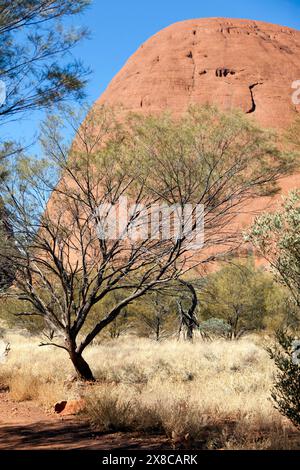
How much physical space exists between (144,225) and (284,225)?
14.7ft

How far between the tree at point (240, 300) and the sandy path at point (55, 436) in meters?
16.6

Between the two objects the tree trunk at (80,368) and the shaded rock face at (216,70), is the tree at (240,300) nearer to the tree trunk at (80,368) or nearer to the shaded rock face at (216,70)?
the tree trunk at (80,368)

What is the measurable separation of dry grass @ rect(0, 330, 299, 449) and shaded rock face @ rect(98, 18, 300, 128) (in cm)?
4887

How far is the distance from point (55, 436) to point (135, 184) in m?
5.74

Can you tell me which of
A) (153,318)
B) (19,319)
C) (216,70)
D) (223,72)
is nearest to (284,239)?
(19,319)

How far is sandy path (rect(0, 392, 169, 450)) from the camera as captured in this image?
5609 mm

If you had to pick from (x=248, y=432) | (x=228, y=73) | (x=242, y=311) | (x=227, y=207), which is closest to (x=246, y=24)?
(x=228, y=73)

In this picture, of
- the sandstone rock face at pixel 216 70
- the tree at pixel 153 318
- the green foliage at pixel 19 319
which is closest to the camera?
the green foliage at pixel 19 319

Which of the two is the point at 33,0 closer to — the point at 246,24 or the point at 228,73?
the point at 228,73

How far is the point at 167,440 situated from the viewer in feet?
18.7

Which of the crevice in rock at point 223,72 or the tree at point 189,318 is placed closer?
the tree at point 189,318

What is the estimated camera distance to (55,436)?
20.6ft

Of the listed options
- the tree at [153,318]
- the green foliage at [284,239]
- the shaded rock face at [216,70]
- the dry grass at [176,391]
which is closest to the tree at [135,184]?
the dry grass at [176,391]

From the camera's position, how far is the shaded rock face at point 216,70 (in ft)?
210
